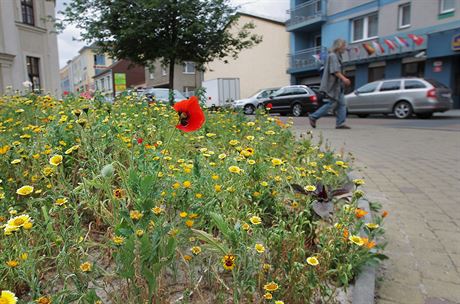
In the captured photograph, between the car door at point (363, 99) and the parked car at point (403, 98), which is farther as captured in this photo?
the car door at point (363, 99)

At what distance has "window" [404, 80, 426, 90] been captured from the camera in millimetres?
13880

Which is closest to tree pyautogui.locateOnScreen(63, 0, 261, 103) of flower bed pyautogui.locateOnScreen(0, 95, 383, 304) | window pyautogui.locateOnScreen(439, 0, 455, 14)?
flower bed pyautogui.locateOnScreen(0, 95, 383, 304)

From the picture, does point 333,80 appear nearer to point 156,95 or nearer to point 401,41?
point 156,95

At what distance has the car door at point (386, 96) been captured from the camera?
578 inches

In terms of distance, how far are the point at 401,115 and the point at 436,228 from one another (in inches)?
505

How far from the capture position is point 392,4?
2070 cm

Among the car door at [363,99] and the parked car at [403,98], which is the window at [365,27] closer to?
the car door at [363,99]

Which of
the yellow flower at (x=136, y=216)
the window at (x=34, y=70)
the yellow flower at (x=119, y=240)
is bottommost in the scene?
the yellow flower at (x=119, y=240)

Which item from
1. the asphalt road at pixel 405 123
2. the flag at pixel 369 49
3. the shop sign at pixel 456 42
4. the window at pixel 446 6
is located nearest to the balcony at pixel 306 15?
the flag at pixel 369 49

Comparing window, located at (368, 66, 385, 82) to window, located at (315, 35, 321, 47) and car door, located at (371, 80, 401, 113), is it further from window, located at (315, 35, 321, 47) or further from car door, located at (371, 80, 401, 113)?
car door, located at (371, 80, 401, 113)

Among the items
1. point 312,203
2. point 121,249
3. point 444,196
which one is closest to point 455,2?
point 444,196

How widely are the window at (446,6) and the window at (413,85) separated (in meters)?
6.69

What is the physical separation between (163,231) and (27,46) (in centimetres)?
2408

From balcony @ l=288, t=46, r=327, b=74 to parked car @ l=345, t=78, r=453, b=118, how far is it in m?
9.80
